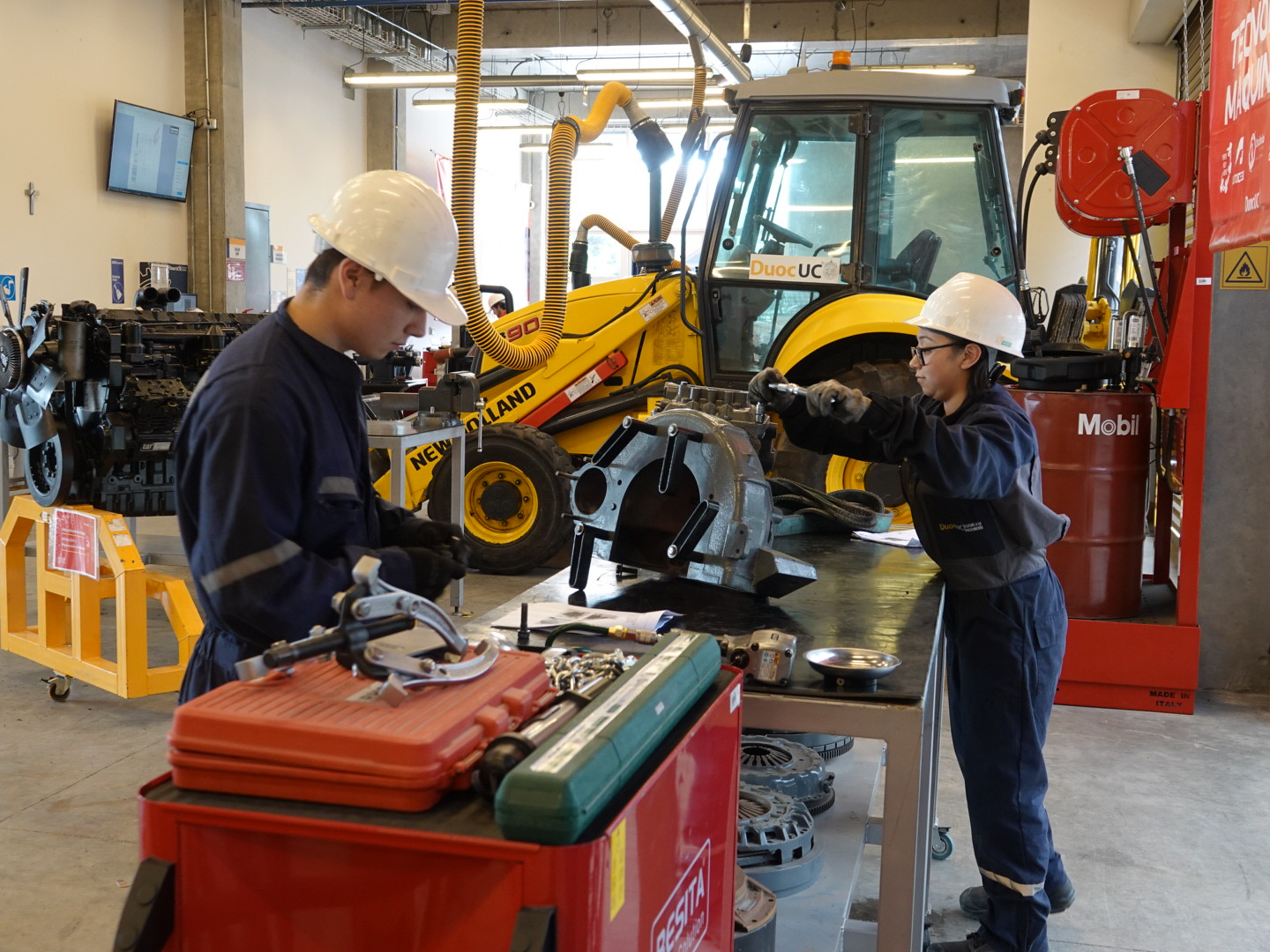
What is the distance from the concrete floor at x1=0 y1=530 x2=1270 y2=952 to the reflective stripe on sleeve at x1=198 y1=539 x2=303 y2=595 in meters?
1.37

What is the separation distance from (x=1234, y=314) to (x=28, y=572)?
586 centimetres

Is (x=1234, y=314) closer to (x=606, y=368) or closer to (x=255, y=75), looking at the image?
(x=606, y=368)

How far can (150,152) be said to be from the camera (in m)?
9.54

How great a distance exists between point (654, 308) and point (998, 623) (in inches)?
139

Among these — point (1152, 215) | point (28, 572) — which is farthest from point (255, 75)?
point (1152, 215)

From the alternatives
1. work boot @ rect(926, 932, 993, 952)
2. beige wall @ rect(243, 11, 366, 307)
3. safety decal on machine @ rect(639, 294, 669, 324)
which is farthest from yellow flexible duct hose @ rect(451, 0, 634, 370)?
beige wall @ rect(243, 11, 366, 307)

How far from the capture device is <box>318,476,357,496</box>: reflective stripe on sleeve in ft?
5.35

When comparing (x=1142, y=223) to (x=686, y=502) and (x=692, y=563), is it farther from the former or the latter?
(x=692, y=563)

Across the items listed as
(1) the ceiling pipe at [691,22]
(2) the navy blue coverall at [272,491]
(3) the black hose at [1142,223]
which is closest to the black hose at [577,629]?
(2) the navy blue coverall at [272,491]

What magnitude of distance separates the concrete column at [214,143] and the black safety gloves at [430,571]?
9.15 m

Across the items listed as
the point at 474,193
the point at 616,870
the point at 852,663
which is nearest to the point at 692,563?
the point at 852,663

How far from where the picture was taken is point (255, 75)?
1119cm

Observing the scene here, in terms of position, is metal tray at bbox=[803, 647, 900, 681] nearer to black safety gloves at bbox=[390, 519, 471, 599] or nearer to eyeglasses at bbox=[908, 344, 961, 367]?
black safety gloves at bbox=[390, 519, 471, 599]

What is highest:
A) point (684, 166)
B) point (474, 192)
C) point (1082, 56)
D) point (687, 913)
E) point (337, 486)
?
point (1082, 56)
